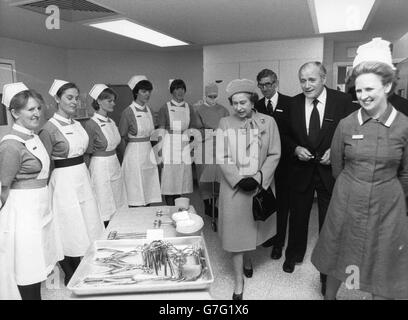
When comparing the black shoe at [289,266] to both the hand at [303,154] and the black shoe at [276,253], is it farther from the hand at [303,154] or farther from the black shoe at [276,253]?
the hand at [303,154]

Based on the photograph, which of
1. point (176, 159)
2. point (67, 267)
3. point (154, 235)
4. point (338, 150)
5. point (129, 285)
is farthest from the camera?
point (176, 159)

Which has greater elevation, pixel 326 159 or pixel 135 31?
pixel 135 31

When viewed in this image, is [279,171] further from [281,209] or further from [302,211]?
[302,211]

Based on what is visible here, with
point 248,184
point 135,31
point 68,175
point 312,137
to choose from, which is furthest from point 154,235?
point 135,31

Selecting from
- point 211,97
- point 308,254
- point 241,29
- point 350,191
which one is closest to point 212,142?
point 211,97

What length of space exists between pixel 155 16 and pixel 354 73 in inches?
82.0

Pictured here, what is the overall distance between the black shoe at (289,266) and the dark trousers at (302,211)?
0.03 meters

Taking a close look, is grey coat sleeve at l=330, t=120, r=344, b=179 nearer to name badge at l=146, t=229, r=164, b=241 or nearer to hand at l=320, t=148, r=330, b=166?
hand at l=320, t=148, r=330, b=166

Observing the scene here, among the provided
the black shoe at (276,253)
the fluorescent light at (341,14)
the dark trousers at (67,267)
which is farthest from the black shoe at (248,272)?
the fluorescent light at (341,14)

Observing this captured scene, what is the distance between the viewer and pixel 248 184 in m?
2.32

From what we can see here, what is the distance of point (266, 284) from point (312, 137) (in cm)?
115

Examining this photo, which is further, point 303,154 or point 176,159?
point 176,159

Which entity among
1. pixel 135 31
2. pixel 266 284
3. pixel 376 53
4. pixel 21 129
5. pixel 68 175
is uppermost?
pixel 135 31

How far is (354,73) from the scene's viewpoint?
1771 millimetres
